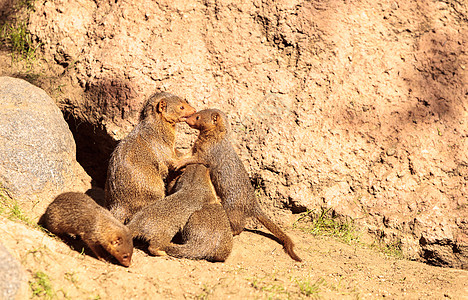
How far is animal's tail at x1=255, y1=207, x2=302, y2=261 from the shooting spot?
5.09 m

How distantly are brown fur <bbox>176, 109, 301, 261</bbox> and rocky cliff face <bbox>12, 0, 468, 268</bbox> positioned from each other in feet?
1.11

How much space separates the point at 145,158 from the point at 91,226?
116cm

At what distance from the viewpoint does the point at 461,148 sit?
595 cm

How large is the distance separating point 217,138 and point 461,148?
3.08 metres

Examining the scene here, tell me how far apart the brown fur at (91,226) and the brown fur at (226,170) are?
4.33ft

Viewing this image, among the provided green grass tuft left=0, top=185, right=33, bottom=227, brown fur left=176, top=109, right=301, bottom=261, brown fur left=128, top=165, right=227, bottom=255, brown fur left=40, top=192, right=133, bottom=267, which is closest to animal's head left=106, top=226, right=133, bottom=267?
brown fur left=40, top=192, right=133, bottom=267

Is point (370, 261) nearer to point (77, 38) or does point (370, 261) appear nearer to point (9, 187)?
point (9, 187)

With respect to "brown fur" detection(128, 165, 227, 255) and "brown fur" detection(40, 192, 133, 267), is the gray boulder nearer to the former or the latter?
"brown fur" detection(40, 192, 133, 267)

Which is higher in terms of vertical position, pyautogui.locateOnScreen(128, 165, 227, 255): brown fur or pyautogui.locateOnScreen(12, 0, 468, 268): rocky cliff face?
pyautogui.locateOnScreen(12, 0, 468, 268): rocky cliff face

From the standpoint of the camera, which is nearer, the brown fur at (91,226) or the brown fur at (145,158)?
the brown fur at (91,226)

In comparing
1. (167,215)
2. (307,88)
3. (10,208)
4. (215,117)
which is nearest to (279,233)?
(167,215)

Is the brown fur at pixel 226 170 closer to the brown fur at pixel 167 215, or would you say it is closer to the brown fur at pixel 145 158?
the brown fur at pixel 145 158

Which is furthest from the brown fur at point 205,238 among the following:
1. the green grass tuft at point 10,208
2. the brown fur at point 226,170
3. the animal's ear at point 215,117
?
the green grass tuft at point 10,208

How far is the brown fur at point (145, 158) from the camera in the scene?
521 cm
